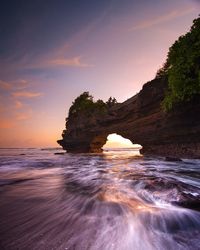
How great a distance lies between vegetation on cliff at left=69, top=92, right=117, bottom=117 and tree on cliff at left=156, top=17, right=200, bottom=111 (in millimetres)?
18119

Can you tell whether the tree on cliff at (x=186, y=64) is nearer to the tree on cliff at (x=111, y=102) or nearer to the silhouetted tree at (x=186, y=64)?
the silhouetted tree at (x=186, y=64)

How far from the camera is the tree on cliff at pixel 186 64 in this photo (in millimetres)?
12820

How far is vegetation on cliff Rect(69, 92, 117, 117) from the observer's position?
115 feet

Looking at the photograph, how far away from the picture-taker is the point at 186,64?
1308cm

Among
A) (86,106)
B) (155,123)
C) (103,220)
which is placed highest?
(86,106)

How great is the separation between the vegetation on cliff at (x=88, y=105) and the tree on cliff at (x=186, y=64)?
713 inches

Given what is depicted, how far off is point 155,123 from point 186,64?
881cm

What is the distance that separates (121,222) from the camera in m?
3.42

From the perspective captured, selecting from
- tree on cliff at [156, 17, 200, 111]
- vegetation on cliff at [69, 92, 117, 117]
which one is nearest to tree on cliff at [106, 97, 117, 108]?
vegetation on cliff at [69, 92, 117, 117]

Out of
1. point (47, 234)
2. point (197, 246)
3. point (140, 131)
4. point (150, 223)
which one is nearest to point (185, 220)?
point (150, 223)

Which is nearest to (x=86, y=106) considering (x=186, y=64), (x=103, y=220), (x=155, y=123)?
(x=155, y=123)

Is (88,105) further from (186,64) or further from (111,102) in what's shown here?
(186,64)

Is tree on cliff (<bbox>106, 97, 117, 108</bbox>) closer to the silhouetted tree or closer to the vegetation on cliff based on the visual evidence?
the vegetation on cliff

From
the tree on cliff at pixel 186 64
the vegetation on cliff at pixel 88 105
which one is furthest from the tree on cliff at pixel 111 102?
the tree on cliff at pixel 186 64
